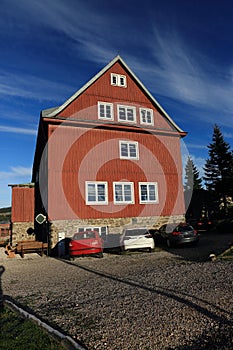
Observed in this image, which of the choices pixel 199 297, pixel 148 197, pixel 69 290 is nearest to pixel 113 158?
pixel 148 197

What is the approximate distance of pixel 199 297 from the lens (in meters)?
6.88

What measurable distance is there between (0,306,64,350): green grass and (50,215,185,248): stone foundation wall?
12637 mm

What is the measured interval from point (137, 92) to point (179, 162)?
7.18 m

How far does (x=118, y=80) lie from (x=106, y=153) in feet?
22.2

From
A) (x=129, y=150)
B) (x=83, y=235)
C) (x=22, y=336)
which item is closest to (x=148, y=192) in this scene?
(x=129, y=150)

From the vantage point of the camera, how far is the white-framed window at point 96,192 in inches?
801

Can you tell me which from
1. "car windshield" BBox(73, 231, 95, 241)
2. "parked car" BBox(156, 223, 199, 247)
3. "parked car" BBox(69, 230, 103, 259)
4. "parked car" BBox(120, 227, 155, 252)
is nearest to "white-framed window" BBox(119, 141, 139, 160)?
"parked car" BBox(156, 223, 199, 247)

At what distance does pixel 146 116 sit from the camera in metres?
23.7

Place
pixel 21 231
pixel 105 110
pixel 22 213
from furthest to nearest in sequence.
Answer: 1. pixel 22 213
2. pixel 21 231
3. pixel 105 110

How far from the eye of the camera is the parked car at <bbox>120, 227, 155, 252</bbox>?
15.8 meters

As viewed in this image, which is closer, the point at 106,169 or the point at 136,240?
the point at 136,240

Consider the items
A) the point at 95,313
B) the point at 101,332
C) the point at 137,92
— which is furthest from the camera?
the point at 137,92

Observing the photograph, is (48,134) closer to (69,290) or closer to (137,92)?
(137,92)

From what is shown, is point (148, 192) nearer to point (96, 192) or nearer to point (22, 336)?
point (96, 192)
